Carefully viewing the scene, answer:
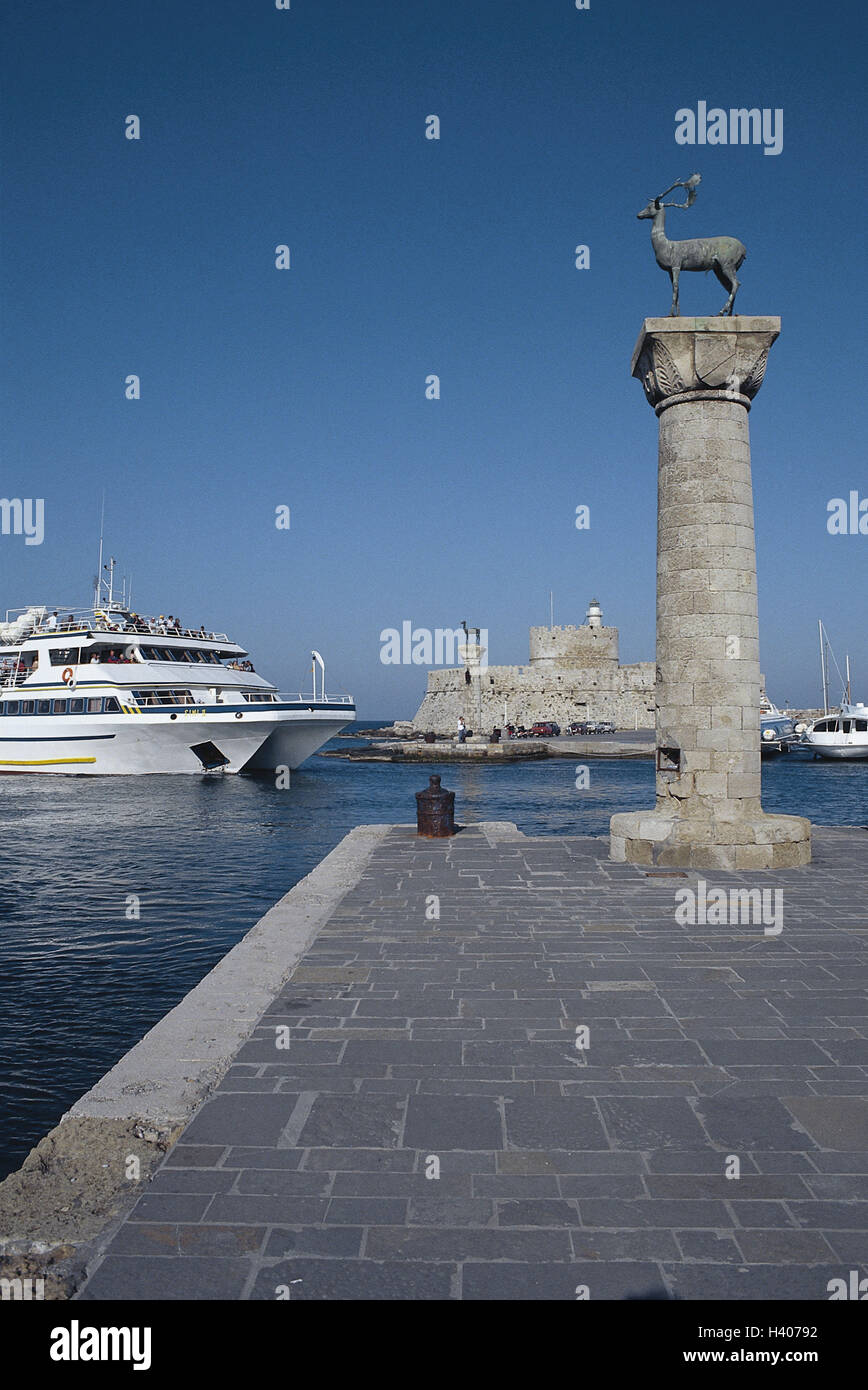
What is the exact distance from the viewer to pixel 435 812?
11852 millimetres

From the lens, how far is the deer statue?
9586mm

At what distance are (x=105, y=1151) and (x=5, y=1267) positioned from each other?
0.69m

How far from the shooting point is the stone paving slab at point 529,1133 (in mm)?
2674

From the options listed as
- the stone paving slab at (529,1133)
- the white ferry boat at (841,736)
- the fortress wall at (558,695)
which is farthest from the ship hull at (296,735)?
the fortress wall at (558,695)

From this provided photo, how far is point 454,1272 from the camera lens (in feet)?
8.66

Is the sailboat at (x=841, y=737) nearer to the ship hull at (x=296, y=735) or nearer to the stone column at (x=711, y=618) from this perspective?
the ship hull at (x=296, y=735)

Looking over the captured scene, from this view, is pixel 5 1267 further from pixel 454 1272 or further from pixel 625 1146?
pixel 625 1146

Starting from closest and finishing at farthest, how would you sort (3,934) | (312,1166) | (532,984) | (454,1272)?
(454,1272), (312,1166), (532,984), (3,934)

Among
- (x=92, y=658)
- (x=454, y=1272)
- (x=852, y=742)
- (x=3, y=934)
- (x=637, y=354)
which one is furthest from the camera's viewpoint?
(x=852, y=742)

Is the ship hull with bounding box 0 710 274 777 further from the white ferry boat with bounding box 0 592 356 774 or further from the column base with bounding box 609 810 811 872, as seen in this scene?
the column base with bounding box 609 810 811 872

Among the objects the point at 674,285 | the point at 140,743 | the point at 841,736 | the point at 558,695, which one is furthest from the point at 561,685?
the point at 674,285

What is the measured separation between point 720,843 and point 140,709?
93.7 feet

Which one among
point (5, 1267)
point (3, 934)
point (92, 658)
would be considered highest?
point (92, 658)
